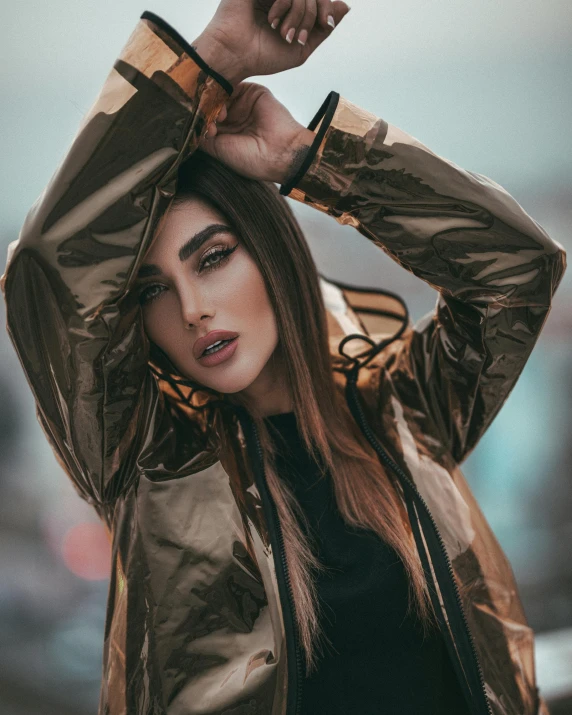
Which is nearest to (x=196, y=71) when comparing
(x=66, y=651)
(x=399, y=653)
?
(x=399, y=653)

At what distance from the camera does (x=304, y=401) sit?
3.67ft

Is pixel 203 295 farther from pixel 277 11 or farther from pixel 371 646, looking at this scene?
pixel 371 646

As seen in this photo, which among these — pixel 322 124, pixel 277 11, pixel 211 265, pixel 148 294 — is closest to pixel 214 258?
pixel 211 265

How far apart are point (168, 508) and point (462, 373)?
0.57 meters

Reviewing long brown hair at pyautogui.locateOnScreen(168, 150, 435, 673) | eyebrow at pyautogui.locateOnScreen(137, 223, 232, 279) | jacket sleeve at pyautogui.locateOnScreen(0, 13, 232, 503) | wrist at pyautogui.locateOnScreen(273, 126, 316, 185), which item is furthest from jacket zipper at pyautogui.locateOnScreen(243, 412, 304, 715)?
wrist at pyautogui.locateOnScreen(273, 126, 316, 185)

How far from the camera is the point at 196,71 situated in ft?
2.76

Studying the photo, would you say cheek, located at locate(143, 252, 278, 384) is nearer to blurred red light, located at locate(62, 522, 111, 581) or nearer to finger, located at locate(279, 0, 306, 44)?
finger, located at locate(279, 0, 306, 44)

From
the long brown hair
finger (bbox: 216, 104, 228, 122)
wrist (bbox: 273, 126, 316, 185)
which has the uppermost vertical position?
finger (bbox: 216, 104, 228, 122)

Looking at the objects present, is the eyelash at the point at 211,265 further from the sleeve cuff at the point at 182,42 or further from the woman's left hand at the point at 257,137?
the sleeve cuff at the point at 182,42

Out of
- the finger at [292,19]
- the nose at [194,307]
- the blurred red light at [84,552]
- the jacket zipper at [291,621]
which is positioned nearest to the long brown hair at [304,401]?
the jacket zipper at [291,621]

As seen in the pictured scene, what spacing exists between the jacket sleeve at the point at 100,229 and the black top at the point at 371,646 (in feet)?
1.40

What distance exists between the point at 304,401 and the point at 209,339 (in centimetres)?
22

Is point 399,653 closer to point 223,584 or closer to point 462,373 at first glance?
point 223,584

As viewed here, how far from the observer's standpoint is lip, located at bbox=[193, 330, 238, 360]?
99 centimetres
